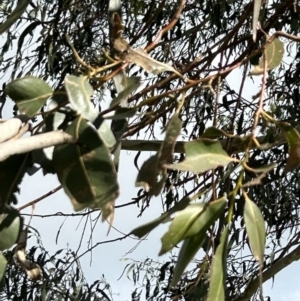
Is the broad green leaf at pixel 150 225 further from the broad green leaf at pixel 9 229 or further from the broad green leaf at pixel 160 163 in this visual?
the broad green leaf at pixel 9 229

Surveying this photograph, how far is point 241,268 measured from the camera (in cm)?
262

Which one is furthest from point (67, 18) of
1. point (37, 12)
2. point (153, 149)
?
point (153, 149)

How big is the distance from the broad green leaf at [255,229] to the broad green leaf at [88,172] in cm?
14

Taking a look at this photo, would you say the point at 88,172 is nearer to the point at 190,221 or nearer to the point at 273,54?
the point at 190,221

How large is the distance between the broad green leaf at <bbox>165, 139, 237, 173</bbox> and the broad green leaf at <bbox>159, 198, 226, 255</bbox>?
0.17 ft

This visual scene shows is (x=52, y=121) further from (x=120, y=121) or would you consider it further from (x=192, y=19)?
(x=192, y=19)

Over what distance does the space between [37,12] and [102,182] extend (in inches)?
77.6

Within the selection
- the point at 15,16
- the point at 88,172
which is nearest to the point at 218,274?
the point at 88,172

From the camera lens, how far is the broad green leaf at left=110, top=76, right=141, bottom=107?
74 cm

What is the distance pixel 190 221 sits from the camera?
2.45 ft

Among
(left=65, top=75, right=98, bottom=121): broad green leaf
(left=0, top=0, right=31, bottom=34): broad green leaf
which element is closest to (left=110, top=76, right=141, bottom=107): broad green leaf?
(left=65, top=75, right=98, bottom=121): broad green leaf

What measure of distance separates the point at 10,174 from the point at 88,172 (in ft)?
0.30

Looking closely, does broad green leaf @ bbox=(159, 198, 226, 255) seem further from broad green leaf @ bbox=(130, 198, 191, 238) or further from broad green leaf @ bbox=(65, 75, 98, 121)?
broad green leaf @ bbox=(65, 75, 98, 121)

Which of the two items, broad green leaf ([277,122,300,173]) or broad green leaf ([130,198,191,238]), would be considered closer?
broad green leaf ([130,198,191,238])
